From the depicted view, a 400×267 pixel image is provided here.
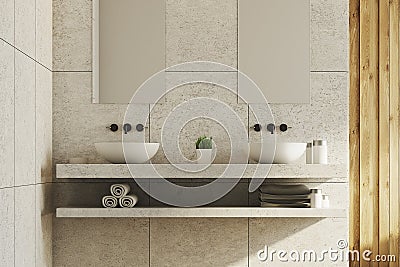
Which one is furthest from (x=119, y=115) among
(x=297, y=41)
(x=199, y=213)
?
(x=297, y=41)

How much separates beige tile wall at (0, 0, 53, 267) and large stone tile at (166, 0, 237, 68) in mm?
522

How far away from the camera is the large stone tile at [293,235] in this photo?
10.3 feet

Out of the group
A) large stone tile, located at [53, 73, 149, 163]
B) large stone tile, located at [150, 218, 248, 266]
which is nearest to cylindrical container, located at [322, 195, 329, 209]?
large stone tile, located at [150, 218, 248, 266]

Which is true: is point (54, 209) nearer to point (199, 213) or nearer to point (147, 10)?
point (199, 213)

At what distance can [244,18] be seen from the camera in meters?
3.18

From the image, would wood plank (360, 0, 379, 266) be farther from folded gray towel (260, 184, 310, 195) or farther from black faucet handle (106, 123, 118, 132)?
black faucet handle (106, 123, 118, 132)

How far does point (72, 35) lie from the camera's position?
3.16 meters

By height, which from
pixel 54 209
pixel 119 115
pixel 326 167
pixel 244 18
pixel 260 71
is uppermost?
pixel 244 18

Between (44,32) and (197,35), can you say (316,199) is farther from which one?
(44,32)

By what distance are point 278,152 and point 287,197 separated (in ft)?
0.61

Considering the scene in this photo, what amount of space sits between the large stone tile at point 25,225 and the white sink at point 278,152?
2.92 ft

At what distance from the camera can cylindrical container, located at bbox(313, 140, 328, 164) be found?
299 cm

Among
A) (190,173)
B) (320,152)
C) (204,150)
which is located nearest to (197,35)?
(204,150)

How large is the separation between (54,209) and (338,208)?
3.91ft
